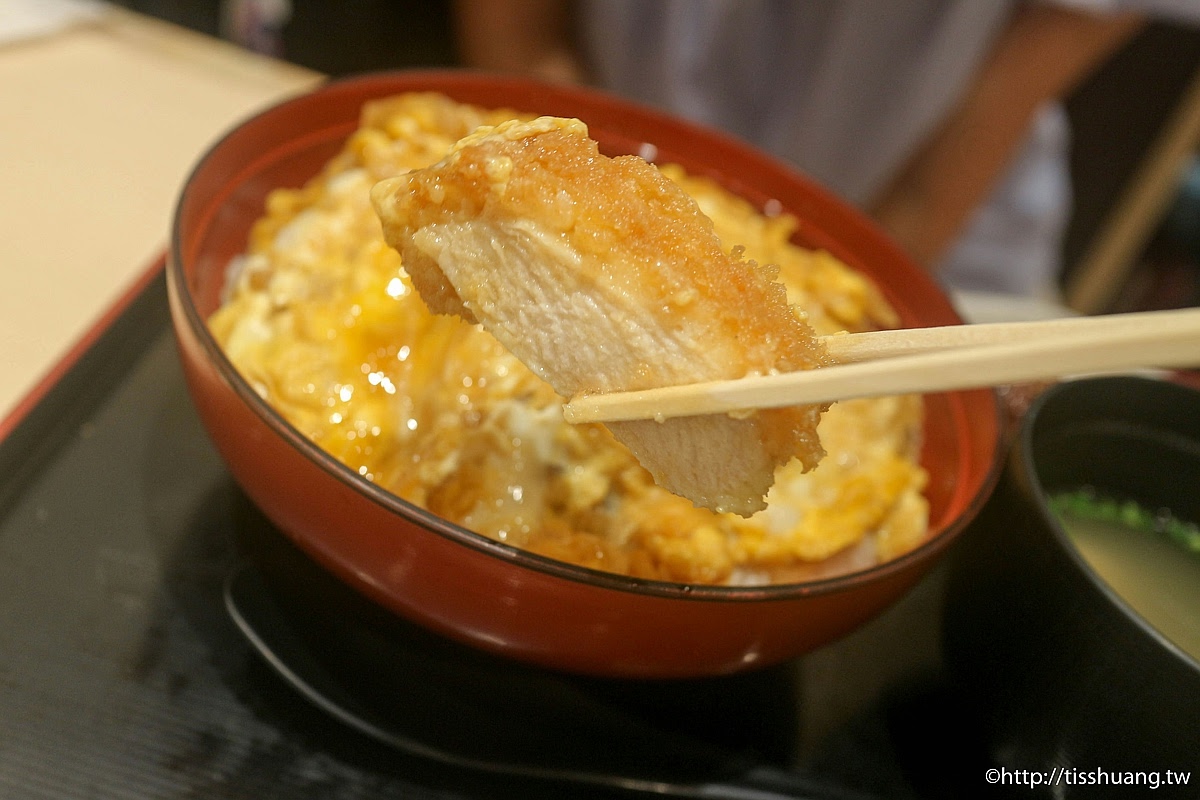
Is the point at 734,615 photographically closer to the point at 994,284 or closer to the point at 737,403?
the point at 737,403

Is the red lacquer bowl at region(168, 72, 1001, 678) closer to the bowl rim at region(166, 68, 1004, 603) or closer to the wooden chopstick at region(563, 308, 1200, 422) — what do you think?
the bowl rim at region(166, 68, 1004, 603)

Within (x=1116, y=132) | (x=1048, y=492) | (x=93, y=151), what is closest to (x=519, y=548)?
(x=1048, y=492)

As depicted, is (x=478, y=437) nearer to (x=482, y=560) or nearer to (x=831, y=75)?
(x=482, y=560)

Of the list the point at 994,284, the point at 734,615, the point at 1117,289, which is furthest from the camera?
the point at 1117,289

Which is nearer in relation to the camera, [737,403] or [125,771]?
[737,403]

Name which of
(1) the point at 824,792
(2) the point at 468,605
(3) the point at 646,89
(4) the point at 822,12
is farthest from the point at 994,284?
(2) the point at 468,605

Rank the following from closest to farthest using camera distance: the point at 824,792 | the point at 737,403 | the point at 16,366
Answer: the point at 737,403 → the point at 824,792 → the point at 16,366

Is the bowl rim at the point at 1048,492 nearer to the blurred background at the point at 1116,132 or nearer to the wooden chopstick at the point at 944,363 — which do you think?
the wooden chopstick at the point at 944,363
